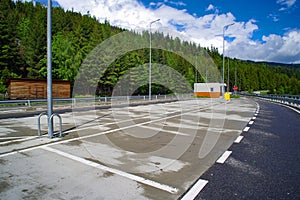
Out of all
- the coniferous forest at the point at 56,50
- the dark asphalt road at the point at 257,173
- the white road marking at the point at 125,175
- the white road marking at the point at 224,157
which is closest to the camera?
the dark asphalt road at the point at 257,173

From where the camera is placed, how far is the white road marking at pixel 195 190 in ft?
11.3

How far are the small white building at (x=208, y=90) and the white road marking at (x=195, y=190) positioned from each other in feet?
174

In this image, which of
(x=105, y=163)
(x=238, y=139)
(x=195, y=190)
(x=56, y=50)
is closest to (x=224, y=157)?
(x=195, y=190)

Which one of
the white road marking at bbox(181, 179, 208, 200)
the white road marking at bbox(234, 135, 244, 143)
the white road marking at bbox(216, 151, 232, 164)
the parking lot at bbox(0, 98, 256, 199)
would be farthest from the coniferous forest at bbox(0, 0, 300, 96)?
the white road marking at bbox(181, 179, 208, 200)

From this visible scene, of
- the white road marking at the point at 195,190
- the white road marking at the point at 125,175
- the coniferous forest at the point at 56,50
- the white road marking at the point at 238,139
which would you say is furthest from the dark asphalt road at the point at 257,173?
the coniferous forest at the point at 56,50

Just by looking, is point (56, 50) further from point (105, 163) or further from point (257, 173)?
point (257, 173)

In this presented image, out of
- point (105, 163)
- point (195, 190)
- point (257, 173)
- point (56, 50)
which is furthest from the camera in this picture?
point (56, 50)

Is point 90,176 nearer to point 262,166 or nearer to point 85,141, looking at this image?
point 85,141

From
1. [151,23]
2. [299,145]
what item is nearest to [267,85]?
[151,23]

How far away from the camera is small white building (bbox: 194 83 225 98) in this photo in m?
55.3

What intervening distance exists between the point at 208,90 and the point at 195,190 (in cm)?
5504

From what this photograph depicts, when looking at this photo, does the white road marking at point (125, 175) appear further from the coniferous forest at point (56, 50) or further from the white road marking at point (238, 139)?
the coniferous forest at point (56, 50)

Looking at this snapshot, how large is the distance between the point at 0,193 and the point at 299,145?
771 cm

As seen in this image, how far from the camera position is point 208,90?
56719 mm
